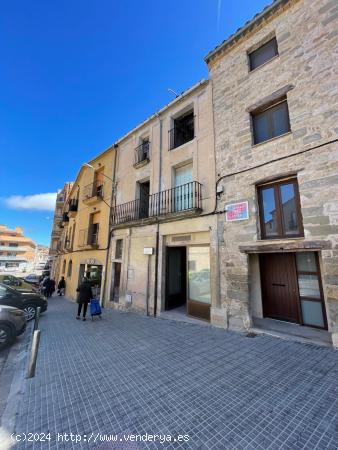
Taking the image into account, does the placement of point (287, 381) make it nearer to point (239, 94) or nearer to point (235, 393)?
point (235, 393)

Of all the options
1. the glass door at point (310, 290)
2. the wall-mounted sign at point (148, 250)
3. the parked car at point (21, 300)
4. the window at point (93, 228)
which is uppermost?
the window at point (93, 228)

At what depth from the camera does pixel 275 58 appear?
6.25 meters

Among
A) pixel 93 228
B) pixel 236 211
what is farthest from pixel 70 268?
pixel 236 211

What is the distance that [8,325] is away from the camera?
214 inches

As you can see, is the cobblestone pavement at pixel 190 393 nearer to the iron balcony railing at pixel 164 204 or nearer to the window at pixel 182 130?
the iron balcony railing at pixel 164 204

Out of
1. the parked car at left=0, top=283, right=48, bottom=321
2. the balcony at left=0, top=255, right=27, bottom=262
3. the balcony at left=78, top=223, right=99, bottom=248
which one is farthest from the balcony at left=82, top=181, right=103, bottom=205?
the balcony at left=0, top=255, right=27, bottom=262

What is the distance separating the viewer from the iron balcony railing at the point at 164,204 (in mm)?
7527

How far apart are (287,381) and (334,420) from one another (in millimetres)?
862

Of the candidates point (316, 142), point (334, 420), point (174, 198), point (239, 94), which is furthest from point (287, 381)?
point (239, 94)

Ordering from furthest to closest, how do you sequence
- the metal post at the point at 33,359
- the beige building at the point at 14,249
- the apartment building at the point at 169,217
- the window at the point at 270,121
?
the beige building at the point at 14,249
the apartment building at the point at 169,217
the window at the point at 270,121
the metal post at the point at 33,359

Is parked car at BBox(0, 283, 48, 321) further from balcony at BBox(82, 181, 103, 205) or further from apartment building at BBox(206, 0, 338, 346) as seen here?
apartment building at BBox(206, 0, 338, 346)

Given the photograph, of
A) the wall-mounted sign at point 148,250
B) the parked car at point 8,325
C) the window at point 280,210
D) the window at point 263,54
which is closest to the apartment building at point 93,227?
the wall-mounted sign at point 148,250

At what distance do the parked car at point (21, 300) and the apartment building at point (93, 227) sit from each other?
273 cm

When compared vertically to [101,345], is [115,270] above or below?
above
